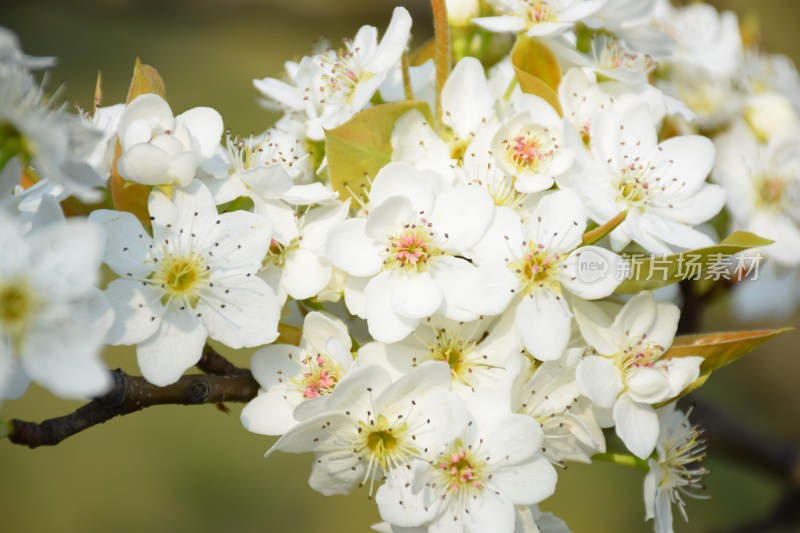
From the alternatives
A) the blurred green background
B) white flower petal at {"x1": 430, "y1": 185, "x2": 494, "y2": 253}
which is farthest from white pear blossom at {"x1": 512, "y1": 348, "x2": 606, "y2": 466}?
the blurred green background

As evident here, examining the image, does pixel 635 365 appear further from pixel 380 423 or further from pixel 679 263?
pixel 380 423

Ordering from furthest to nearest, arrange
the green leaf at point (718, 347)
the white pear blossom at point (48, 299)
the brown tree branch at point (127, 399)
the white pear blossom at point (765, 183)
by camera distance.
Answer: the white pear blossom at point (765, 183), the green leaf at point (718, 347), the brown tree branch at point (127, 399), the white pear blossom at point (48, 299)

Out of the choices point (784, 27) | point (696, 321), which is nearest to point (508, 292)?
point (696, 321)

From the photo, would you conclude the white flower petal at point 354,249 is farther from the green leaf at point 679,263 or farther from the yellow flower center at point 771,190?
the yellow flower center at point 771,190

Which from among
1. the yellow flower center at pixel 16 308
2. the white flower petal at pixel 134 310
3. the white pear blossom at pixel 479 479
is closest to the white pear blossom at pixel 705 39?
the white pear blossom at pixel 479 479

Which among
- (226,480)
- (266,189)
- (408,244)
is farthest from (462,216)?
(226,480)

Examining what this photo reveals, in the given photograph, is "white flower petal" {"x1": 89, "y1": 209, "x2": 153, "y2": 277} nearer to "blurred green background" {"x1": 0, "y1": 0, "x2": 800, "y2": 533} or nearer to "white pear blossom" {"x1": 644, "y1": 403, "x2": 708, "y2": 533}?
"white pear blossom" {"x1": 644, "y1": 403, "x2": 708, "y2": 533}

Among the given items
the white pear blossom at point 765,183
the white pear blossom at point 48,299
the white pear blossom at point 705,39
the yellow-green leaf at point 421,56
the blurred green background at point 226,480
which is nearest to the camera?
the white pear blossom at point 48,299

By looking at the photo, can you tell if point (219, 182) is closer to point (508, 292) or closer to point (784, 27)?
point (508, 292)
